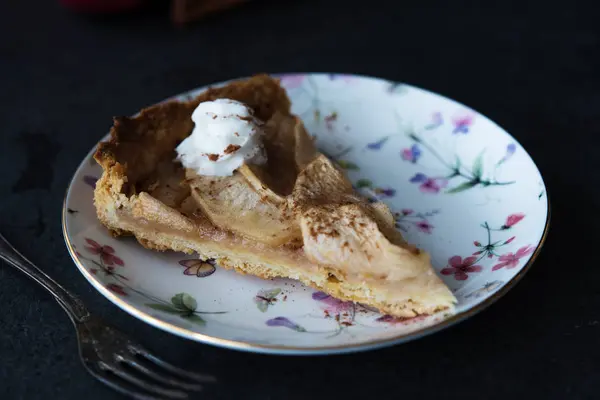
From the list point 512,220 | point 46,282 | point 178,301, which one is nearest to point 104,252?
point 46,282

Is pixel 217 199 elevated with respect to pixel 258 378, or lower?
elevated

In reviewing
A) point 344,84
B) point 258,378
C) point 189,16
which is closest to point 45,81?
point 189,16

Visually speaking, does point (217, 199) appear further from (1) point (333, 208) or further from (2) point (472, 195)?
(2) point (472, 195)

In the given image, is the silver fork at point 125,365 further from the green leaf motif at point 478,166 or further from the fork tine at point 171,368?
the green leaf motif at point 478,166

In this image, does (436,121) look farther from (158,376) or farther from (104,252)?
(158,376)

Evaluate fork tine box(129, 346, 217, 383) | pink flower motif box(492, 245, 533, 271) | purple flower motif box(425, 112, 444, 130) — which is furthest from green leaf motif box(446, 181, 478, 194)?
fork tine box(129, 346, 217, 383)

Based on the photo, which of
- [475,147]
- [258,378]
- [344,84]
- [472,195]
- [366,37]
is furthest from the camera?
[366,37]
